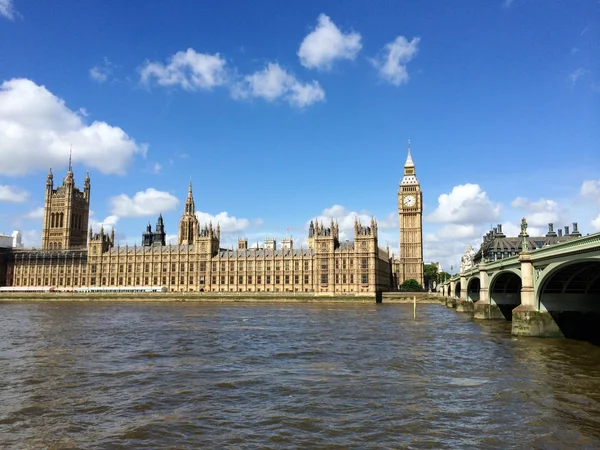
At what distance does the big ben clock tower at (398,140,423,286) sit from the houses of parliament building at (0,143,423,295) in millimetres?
282

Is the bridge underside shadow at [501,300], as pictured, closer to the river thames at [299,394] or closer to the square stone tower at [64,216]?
the river thames at [299,394]

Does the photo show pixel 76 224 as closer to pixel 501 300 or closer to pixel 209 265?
pixel 209 265

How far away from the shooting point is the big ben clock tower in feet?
471

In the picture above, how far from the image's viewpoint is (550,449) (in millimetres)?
13477

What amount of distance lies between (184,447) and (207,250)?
123062 mm

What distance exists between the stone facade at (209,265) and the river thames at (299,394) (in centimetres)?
8484

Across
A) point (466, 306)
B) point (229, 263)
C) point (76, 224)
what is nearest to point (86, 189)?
point (76, 224)

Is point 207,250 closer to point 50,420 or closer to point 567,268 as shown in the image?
point 567,268

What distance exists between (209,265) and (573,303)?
105597mm

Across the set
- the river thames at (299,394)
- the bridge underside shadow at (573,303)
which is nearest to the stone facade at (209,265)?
the bridge underside shadow at (573,303)

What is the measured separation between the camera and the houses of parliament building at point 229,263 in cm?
12100

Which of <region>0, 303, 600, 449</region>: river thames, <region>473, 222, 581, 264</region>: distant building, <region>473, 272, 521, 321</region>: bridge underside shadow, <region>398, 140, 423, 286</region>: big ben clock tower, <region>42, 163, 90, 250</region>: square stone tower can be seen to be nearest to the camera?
<region>0, 303, 600, 449</region>: river thames

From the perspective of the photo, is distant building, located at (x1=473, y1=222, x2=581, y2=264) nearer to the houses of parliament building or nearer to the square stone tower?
the houses of parliament building

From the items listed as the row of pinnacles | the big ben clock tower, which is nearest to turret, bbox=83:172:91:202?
the row of pinnacles
